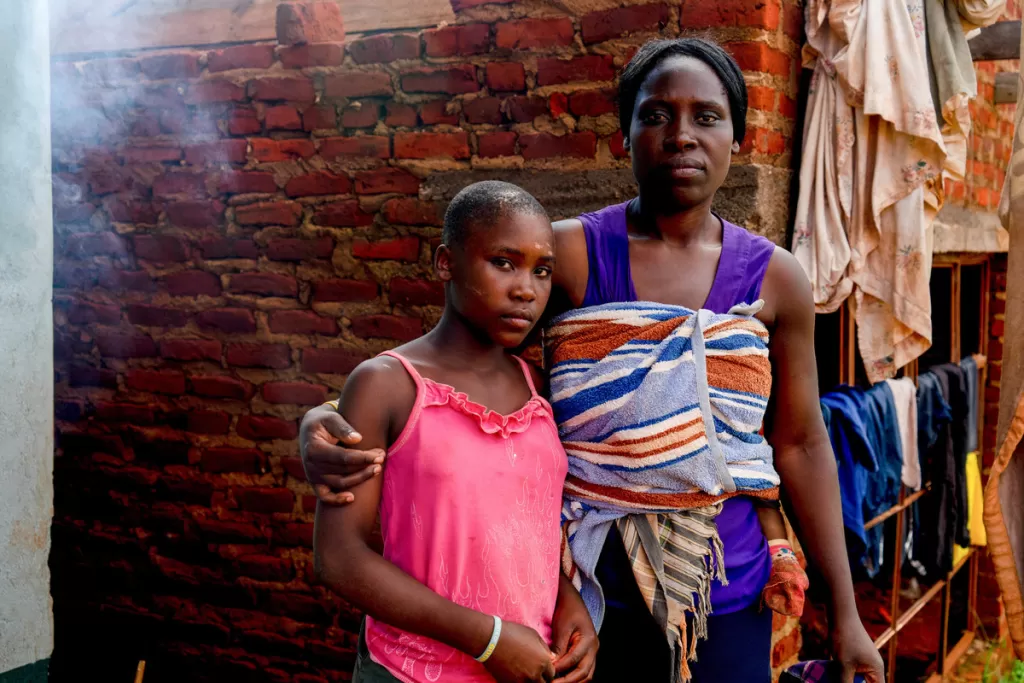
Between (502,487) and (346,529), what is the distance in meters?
0.29

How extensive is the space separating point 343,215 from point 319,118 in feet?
1.19

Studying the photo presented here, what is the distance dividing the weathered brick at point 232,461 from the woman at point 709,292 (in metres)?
2.01

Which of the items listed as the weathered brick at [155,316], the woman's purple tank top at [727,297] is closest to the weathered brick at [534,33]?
the woman's purple tank top at [727,297]

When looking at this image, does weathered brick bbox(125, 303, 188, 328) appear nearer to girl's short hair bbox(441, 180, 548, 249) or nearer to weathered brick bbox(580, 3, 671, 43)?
weathered brick bbox(580, 3, 671, 43)

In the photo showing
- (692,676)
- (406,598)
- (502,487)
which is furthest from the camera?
(692,676)

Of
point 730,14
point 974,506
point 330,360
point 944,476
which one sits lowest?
point 974,506

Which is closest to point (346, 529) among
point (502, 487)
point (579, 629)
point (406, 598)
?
point (406, 598)

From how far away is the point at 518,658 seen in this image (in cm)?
156

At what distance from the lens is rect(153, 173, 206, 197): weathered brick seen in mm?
3555

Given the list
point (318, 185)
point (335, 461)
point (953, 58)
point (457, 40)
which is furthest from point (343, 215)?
Result: point (953, 58)

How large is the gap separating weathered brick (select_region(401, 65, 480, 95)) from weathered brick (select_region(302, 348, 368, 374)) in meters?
0.96

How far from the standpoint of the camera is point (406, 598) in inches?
A: 60.8

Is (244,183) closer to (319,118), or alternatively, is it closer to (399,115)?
(319,118)

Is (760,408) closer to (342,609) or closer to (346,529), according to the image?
(346,529)
